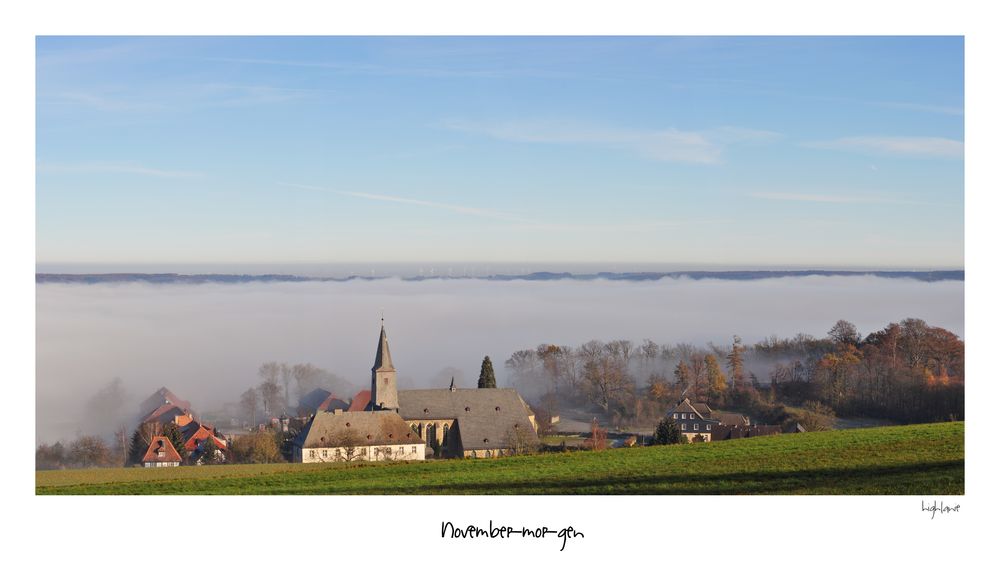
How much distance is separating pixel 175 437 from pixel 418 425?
41.1 ft

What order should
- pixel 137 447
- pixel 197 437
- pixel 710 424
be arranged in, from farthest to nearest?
pixel 197 437 < pixel 710 424 < pixel 137 447

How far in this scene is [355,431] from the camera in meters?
40.1

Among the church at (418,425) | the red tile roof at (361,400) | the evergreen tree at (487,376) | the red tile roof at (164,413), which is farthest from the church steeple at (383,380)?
the red tile roof at (164,413)

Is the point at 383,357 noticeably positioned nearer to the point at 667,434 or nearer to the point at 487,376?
the point at 487,376

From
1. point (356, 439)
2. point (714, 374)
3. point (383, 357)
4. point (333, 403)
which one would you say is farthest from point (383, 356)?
point (714, 374)

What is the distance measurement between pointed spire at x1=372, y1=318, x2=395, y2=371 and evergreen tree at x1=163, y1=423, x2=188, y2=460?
43.2ft

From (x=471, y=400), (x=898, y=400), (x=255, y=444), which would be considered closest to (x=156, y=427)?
(x=255, y=444)

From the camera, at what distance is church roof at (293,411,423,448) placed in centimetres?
→ 3806

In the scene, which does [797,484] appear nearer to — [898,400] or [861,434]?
[861,434]

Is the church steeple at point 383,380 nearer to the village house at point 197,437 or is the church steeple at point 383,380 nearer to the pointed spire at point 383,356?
the pointed spire at point 383,356

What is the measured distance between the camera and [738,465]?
21875 mm

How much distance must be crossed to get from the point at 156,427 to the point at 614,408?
21.6 metres

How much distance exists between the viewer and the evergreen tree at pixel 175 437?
3633 centimetres

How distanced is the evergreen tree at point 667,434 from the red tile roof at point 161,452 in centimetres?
1796
